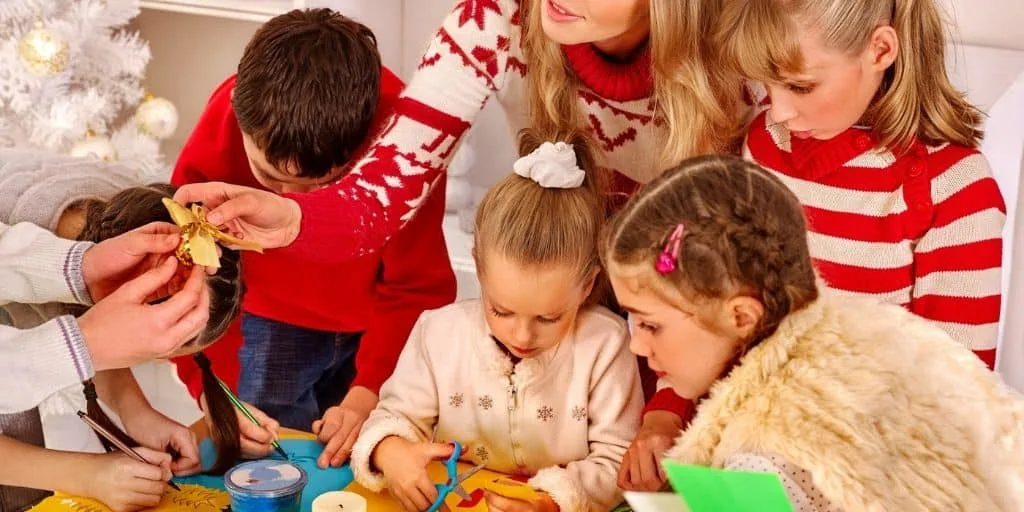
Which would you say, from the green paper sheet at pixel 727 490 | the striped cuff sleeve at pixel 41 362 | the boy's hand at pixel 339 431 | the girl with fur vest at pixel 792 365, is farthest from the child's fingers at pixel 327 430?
the green paper sheet at pixel 727 490

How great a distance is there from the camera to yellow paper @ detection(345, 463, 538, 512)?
3.62 feet

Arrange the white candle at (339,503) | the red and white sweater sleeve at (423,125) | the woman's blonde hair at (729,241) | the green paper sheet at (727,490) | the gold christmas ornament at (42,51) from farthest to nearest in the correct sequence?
the gold christmas ornament at (42,51) → the red and white sweater sleeve at (423,125) → the white candle at (339,503) → the woman's blonde hair at (729,241) → the green paper sheet at (727,490)

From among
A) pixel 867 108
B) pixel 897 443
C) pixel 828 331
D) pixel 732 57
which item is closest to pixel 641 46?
pixel 732 57

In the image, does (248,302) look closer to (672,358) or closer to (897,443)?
(672,358)

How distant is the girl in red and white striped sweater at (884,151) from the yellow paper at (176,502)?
0.77 m

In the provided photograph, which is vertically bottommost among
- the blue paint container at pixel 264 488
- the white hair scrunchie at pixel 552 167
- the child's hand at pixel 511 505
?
the child's hand at pixel 511 505

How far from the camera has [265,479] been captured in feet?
3.42

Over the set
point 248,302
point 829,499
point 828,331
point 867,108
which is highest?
point 867,108

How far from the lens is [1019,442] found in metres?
0.94

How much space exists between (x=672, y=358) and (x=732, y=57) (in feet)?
1.48

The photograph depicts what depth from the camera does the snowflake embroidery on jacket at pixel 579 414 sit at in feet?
4.04

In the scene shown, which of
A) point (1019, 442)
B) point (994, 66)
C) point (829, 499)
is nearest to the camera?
point (829, 499)

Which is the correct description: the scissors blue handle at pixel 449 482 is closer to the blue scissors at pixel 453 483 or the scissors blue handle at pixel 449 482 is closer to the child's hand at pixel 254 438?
the blue scissors at pixel 453 483

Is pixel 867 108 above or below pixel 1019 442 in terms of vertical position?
above
